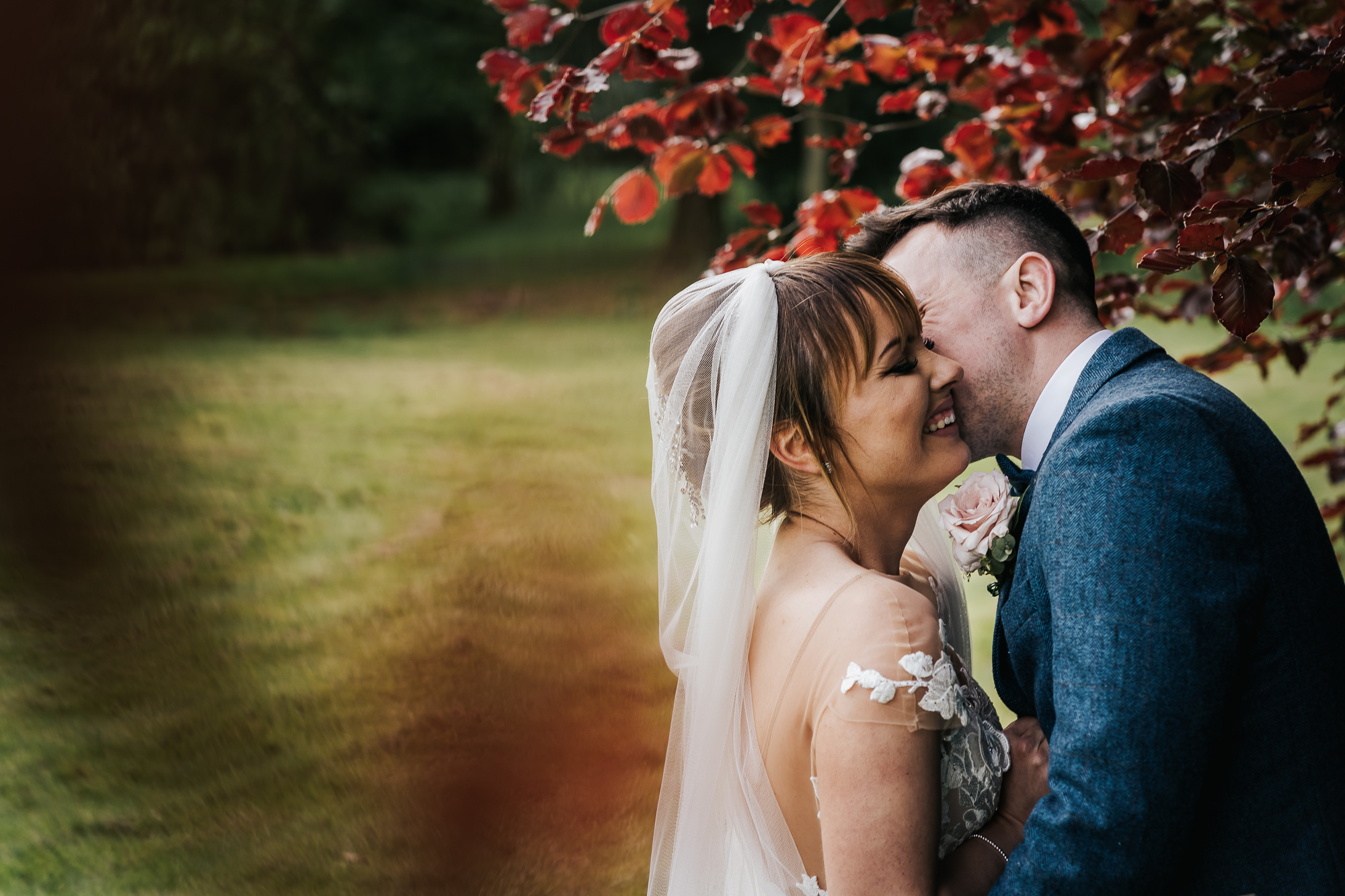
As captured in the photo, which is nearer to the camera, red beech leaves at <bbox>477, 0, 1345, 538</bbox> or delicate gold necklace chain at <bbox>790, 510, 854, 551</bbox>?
delicate gold necklace chain at <bbox>790, 510, 854, 551</bbox>

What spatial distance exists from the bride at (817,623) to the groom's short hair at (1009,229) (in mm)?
303

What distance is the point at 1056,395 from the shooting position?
2240mm

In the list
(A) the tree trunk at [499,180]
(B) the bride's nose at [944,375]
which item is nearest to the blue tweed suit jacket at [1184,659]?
(B) the bride's nose at [944,375]

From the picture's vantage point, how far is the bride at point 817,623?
184 cm

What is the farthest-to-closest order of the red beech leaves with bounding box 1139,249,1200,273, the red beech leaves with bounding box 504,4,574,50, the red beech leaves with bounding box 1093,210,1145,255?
the red beech leaves with bounding box 504,4,574,50 → the red beech leaves with bounding box 1093,210,1145,255 → the red beech leaves with bounding box 1139,249,1200,273

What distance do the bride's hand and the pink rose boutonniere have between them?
322 mm

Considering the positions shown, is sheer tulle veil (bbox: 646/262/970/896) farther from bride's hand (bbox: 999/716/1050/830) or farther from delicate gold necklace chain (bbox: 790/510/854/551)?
bride's hand (bbox: 999/716/1050/830)

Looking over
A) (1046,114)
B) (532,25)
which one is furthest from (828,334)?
(1046,114)

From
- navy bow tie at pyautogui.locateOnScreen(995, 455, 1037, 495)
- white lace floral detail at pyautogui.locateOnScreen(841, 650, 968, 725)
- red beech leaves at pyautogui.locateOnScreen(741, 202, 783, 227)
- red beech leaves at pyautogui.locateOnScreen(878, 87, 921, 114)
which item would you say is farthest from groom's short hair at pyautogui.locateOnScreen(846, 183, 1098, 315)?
red beech leaves at pyautogui.locateOnScreen(878, 87, 921, 114)

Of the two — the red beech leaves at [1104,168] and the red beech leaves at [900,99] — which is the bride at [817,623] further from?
the red beech leaves at [900,99]

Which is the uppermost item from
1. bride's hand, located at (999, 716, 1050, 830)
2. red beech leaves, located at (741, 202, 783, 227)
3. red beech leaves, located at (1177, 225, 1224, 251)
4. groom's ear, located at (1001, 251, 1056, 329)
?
red beech leaves, located at (1177, 225, 1224, 251)

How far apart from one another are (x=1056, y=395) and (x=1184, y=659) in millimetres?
753

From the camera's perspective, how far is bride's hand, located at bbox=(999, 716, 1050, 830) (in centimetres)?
201

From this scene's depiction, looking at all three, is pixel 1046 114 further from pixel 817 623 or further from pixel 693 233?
pixel 693 233
